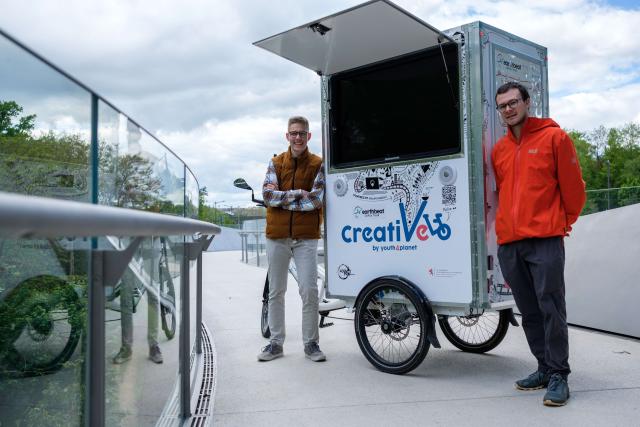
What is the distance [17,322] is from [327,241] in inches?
119

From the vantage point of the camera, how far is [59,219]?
96cm

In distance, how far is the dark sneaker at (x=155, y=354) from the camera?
2301mm

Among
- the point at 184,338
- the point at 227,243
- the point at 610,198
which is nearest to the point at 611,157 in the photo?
the point at 227,243

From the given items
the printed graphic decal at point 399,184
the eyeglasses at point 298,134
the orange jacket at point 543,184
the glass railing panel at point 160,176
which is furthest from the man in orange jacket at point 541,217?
the glass railing panel at point 160,176

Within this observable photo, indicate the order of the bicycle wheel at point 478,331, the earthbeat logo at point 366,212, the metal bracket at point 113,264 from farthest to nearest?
1. the bicycle wheel at point 478,331
2. the earthbeat logo at point 366,212
3. the metal bracket at point 113,264

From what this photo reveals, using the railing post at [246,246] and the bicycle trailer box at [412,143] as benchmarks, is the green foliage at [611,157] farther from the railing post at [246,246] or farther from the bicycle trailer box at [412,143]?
the bicycle trailer box at [412,143]

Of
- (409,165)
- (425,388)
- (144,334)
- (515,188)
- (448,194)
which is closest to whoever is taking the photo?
(144,334)

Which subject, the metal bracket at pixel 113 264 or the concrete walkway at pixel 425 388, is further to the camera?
the concrete walkway at pixel 425 388

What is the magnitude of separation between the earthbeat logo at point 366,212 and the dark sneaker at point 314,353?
1037 mm

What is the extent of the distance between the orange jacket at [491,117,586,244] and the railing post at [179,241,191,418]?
183cm

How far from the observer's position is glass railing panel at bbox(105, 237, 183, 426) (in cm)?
173

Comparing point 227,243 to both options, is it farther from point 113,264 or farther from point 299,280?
point 113,264

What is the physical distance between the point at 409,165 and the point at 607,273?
2.48 m

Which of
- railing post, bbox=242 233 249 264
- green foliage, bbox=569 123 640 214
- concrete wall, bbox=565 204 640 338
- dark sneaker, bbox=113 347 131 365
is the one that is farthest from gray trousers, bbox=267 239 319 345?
green foliage, bbox=569 123 640 214
